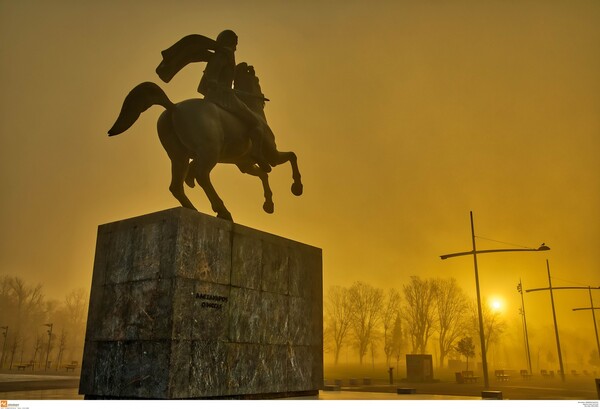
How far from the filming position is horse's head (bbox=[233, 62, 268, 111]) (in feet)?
35.4

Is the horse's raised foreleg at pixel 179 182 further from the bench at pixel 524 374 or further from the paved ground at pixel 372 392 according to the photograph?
the bench at pixel 524 374

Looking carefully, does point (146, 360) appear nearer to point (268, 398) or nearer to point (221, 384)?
point (221, 384)

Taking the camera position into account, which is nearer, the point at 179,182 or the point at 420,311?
the point at 179,182

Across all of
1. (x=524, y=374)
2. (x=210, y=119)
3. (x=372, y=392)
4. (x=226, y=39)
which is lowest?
(x=524, y=374)

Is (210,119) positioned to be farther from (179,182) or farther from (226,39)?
(226,39)

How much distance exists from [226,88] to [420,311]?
187ft

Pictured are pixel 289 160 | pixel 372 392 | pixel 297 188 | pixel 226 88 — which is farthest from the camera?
pixel 372 392

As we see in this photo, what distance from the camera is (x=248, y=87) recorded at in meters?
10.9

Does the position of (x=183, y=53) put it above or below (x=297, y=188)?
above

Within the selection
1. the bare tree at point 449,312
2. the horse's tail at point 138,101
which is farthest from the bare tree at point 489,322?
the horse's tail at point 138,101

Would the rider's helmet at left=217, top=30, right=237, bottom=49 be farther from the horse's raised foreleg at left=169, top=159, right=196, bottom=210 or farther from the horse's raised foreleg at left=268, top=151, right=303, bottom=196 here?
the horse's raised foreleg at left=169, top=159, right=196, bottom=210

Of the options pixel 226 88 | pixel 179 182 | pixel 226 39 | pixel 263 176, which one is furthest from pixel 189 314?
pixel 226 39

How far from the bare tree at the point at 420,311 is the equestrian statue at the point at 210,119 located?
55.1 meters

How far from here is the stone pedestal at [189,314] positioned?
24.9 ft
